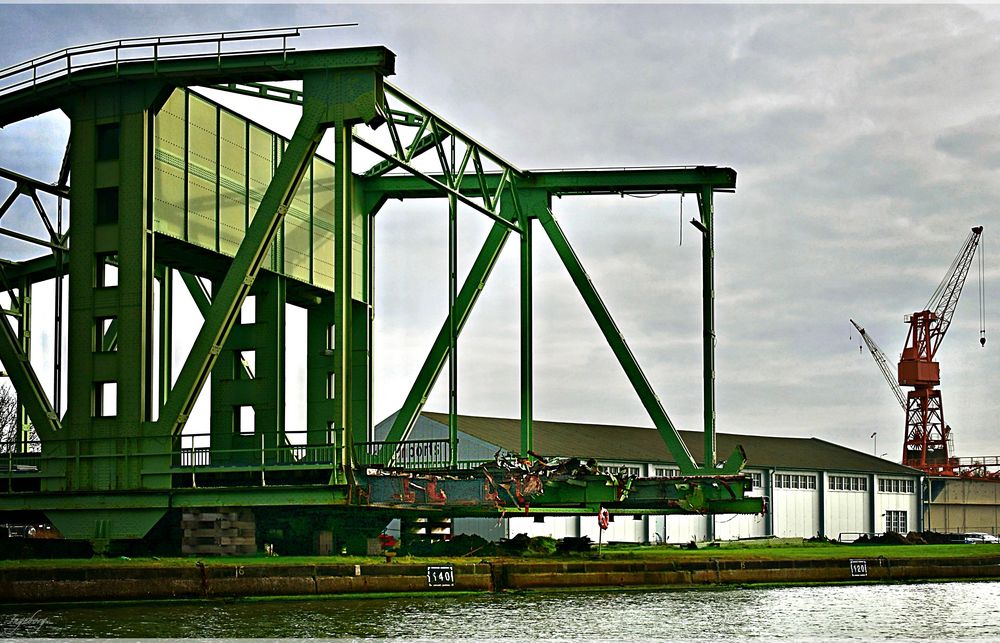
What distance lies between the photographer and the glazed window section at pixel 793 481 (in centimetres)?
8425

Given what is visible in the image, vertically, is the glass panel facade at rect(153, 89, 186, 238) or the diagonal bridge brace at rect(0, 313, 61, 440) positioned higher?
the glass panel facade at rect(153, 89, 186, 238)

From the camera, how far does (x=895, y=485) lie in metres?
95.7

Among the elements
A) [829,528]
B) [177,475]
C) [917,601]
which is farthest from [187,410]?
[829,528]

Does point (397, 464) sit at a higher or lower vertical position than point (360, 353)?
lower

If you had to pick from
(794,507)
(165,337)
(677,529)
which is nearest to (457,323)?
(165,337)

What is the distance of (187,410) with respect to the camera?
31656 mm

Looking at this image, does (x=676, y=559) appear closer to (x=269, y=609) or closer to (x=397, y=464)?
(x=397, y=464)

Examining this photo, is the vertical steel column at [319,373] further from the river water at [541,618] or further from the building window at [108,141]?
the river water at [541,618]

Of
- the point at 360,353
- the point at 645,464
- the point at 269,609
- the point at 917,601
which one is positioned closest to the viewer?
the point at 269,609

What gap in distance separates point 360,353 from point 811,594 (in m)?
15.7

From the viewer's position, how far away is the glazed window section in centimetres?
8425

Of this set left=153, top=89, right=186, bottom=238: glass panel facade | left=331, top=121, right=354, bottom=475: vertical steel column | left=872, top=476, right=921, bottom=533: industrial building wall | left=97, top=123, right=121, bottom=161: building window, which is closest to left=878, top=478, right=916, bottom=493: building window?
left=872, top=476, right=921, bottom=533: industrial building wall

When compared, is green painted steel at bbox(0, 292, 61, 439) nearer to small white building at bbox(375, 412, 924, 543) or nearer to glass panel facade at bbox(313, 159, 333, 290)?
glass panel facade at bbox(313, 159, 333, 290)

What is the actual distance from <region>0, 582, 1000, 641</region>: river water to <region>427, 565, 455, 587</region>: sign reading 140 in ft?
1.41
